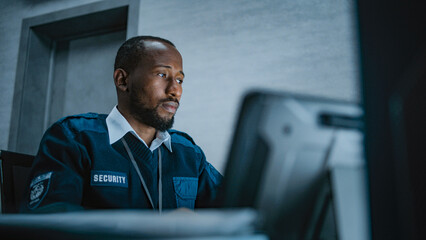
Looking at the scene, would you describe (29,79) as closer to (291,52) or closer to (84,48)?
(84,48)

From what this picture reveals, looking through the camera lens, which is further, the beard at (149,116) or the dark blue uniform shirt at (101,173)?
the beard at (149,116)

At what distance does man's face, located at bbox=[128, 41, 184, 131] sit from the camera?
3.94 feet

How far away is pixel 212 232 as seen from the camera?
28 centimetres

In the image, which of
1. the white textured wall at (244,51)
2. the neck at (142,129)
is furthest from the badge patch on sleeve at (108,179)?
the white textured wall at (244,51)

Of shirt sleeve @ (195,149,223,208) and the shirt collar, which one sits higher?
the shirt collar

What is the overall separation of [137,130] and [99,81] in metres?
1.32

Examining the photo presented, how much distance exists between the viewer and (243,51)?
1873 millimetres

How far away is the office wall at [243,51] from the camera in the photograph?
171cm

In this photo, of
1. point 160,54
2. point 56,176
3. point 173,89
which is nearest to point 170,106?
point 173,89

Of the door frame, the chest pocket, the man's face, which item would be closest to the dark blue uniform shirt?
the chest pocket

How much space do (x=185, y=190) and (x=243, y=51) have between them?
0.99 metres

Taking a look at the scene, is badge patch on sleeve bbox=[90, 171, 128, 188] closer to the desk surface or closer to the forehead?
the forehead

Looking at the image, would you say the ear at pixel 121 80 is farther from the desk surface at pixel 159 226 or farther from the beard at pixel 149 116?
the desk surface at pixel 159 226

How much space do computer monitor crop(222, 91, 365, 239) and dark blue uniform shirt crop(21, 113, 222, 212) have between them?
63 centimetres
